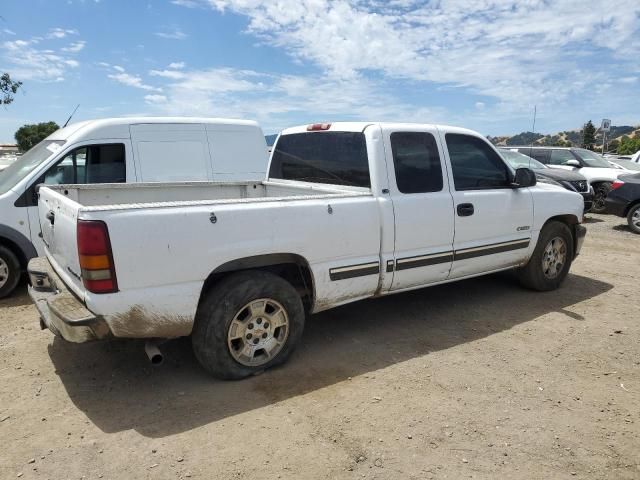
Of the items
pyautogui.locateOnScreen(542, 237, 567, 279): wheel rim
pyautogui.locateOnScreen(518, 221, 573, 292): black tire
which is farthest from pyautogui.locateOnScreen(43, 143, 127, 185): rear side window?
pyautogui.locateOnScreen(542, 237, 567, 279): wheel rim

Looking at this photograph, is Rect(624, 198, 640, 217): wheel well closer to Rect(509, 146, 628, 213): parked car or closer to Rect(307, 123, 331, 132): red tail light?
Rect(509, 146, 628, 213): parked car

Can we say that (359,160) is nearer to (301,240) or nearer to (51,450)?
(301,240)

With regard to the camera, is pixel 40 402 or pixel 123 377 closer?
pixel 40 402

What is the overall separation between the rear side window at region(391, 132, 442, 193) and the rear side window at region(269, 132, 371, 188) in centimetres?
29

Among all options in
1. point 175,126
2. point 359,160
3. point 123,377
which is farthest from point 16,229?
point 359,160

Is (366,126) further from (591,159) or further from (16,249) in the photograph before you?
(591,159)

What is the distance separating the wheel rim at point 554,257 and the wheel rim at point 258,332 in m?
3.48

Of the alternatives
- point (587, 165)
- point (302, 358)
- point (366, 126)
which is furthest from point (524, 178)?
point (587, 165)

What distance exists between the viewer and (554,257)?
229 inches

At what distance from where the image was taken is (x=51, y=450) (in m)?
2.84

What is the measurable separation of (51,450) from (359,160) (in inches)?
121

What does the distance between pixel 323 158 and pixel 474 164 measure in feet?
4.98

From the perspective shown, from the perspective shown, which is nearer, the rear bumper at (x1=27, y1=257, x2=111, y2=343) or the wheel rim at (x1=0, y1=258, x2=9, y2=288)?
the rear bumper at (x1=27, y1=257, x2=111, y2=343)

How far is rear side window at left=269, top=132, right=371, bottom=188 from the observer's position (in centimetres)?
434
